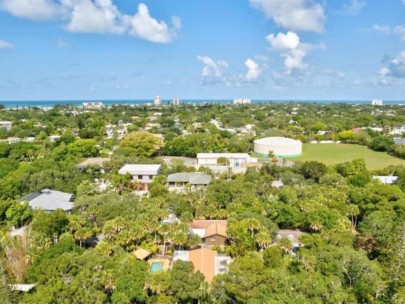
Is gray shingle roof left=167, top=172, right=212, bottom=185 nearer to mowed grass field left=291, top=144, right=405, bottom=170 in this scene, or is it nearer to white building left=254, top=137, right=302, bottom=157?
white building left=254, top=137, right=302, bottom=157

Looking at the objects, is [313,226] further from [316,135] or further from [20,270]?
[316,135]

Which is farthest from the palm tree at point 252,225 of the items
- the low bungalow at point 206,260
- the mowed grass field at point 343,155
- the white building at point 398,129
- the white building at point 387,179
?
the white building at point 398,129

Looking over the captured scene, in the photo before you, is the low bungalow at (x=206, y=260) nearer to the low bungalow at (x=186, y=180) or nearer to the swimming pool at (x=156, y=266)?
the swimming pool at (x=156, y=266)

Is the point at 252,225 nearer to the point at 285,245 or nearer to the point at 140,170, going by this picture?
the point at 285,245

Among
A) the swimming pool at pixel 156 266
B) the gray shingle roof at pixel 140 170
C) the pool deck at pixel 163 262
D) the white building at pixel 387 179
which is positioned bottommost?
the pool deck at pixel 163 262

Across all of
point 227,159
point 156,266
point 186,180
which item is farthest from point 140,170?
point 156,266

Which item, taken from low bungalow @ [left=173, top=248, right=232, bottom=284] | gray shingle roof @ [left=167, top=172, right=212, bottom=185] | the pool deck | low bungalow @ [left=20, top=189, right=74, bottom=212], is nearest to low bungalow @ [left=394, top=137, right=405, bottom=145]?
gray shingle roof @ [left=167, top=172, right=212, bottom=185]

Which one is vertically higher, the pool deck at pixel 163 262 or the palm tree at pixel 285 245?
the palm tree at pixel 285 245
